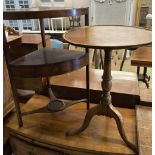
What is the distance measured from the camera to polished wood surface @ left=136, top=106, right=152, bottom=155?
1000 mm

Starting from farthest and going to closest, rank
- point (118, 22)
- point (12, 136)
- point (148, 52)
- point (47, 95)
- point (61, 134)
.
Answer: point (118, 22)
point (148, 52)
point (47, 95)
point (12, 136)
point (61, 134)

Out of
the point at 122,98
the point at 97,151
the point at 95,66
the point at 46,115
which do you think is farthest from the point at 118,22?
the point at 97,151

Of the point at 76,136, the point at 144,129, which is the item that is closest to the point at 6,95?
the point at 76,136

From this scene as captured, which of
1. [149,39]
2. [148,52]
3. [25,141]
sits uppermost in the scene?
[149,39]

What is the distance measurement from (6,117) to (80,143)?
2.06ft

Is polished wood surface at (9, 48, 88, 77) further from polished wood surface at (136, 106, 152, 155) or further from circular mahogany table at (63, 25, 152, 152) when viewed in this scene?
polished wood surface at (136, 106, 152, 155)

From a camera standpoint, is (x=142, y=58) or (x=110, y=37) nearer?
(x=110, y=37)

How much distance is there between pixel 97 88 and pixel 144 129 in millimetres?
480

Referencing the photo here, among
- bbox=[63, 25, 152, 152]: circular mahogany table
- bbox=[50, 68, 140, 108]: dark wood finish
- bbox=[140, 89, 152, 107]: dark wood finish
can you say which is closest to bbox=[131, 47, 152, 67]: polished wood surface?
bbox=[50, 68, 140, 108]: dark wood finish

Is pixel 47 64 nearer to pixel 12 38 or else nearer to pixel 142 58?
pixel 12 38

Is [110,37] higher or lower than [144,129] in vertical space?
higher

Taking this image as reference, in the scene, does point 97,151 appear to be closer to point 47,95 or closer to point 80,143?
point 80,143

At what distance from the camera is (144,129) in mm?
1133

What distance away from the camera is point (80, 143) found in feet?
3.62
